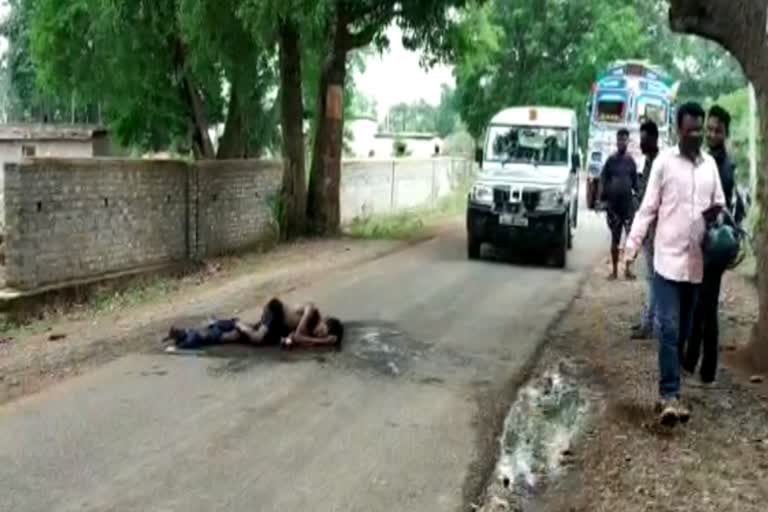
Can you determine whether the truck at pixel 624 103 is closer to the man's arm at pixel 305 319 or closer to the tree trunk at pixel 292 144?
the tree trunk at pixel 292 144

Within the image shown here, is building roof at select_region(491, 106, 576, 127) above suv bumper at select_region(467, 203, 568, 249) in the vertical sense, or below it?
above

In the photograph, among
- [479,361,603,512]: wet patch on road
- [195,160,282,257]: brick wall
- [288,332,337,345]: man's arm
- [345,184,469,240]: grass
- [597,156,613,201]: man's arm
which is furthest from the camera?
[345,184,469,240]: grass

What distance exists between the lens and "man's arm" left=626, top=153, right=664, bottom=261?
7309mm

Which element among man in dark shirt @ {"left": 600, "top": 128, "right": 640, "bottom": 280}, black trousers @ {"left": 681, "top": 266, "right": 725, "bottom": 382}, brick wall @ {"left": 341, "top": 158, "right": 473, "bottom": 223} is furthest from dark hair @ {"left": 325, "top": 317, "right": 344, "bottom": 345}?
brick wall @ {"left": 341, "top": 158, "right": 473, "bottom": 223}

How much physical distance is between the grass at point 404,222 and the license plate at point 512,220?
4647 millimetres

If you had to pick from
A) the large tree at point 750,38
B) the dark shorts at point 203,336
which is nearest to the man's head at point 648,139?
the large tree at point 750,38

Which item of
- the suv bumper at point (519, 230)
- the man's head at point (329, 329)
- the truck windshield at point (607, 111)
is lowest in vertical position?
the man's head at point (329, 329)

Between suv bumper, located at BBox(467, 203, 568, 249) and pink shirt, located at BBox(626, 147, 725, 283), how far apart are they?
10.0 metres

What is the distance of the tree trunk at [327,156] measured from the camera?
2134cm

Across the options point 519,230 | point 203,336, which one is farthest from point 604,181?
point 203,336

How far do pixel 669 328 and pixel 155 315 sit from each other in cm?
665

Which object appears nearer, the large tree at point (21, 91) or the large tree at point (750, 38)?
the large tree at point (750, 38)

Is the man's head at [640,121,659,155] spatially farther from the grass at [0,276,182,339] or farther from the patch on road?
the grass at [0,276,182,339]

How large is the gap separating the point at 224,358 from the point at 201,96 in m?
16.2
